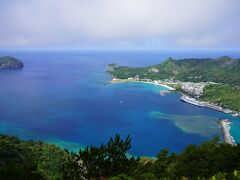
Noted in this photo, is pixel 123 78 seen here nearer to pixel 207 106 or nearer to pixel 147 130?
pixel 207 106

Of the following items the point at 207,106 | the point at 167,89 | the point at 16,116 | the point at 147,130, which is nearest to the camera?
the point at 147,130

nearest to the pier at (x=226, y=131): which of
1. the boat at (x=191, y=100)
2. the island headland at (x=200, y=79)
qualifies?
the island headland at (x=200, y=79)

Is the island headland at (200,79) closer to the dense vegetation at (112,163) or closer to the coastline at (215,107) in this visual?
the coastline at (215,107)

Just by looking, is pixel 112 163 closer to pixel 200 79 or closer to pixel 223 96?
pixel 223 96

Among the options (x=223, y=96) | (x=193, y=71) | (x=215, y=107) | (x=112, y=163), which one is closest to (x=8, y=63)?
(x=193, y=71)

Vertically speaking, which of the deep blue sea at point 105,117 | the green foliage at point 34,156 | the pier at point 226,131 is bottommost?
the deep blue sea at point 105,117

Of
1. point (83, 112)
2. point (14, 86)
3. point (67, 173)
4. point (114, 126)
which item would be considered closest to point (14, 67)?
point (14, 86)
